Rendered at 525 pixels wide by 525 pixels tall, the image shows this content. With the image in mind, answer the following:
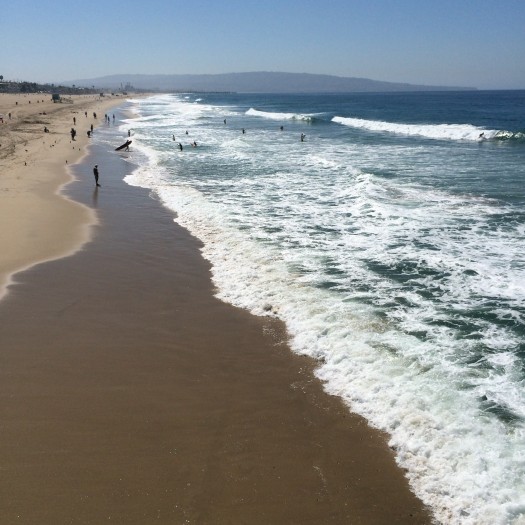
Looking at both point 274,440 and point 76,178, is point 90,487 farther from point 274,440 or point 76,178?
point 76,178

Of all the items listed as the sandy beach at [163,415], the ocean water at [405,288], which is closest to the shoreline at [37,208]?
A: the sandy beach at [163,415]

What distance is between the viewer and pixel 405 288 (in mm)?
11578

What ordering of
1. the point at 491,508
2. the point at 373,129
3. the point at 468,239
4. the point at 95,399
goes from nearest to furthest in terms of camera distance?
the point at 491,508
the point at 95,399
the point at 468,239
the point at 373,129

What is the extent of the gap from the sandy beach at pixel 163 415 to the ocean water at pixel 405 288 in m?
0.62

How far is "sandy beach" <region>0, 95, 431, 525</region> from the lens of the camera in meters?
5.79

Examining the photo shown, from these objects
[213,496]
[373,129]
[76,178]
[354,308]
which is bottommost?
[213,496]

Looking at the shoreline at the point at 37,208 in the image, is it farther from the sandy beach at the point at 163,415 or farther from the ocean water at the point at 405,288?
the ocean water at the point at 405,288

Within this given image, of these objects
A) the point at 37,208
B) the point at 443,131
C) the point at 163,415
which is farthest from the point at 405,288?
the point at 443,131

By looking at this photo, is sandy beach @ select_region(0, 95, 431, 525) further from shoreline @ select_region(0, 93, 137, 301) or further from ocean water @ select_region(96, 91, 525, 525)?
ocean water @ select_region(96, 91, 525, 525)

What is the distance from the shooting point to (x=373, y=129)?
190 ft

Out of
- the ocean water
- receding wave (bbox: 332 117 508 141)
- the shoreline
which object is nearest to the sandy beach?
the shoreline

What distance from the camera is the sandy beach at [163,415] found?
579 cm

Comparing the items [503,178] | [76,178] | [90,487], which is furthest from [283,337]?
[503,178]

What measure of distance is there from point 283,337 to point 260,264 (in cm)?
396
